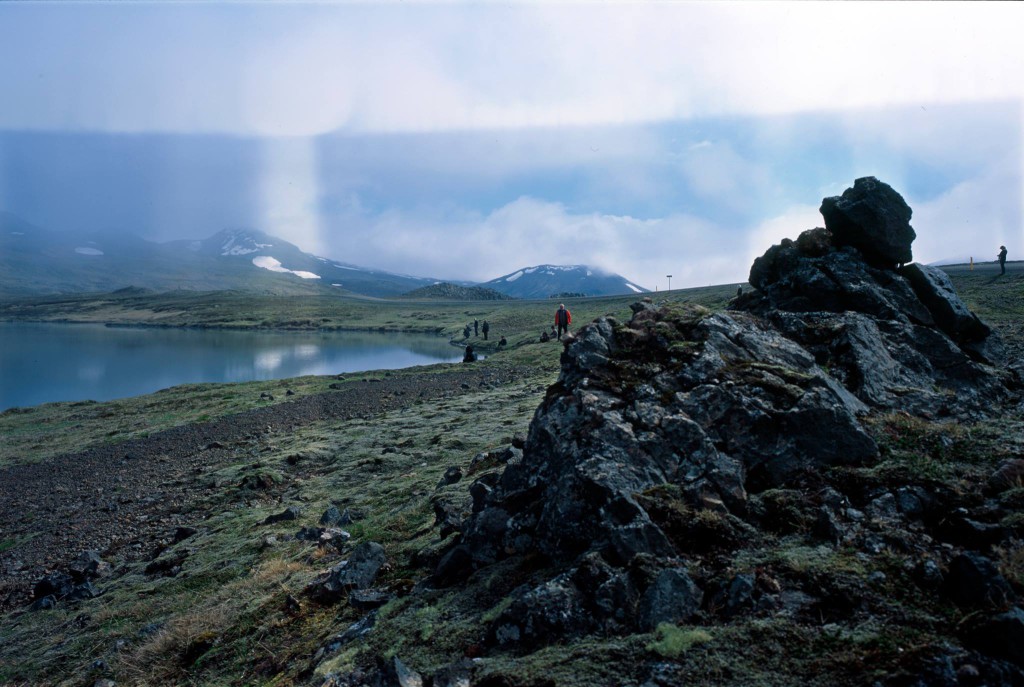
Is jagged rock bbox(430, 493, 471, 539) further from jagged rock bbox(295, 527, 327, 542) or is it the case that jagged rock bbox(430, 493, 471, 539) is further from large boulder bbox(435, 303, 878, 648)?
jagged rock bbox(295, 527, 327, 542)

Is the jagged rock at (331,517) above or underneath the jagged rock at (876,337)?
underneath

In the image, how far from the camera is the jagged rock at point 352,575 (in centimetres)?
961

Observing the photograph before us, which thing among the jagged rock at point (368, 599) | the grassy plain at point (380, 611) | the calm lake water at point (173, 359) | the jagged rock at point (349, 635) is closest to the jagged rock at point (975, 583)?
the grassy plain at point (380, 611)

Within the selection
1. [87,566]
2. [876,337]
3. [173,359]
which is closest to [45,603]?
[87,566]

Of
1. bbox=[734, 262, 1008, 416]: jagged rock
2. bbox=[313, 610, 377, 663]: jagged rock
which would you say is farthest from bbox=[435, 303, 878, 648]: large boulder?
bbox=[734, 262, 1008, 416]: jagged rock

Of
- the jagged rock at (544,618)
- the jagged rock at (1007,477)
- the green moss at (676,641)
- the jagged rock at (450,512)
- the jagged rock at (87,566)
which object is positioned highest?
the jagged rock at (1007,477)

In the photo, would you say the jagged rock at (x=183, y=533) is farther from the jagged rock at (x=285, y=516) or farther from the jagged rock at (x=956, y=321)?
the jagged rock at (x=956, y=321)

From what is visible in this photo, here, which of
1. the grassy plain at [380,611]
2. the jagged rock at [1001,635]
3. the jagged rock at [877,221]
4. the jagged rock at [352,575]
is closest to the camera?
the jagged rock at [1001,635]

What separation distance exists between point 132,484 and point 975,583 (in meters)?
25.6

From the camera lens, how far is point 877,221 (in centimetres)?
1520

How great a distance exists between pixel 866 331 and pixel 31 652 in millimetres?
17302

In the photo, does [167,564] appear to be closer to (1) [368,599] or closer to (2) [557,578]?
(1) [368,599]

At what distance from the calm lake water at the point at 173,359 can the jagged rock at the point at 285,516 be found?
48.3 m

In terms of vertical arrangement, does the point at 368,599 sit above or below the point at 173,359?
above
